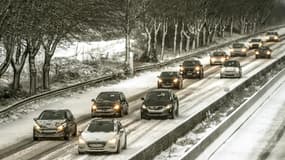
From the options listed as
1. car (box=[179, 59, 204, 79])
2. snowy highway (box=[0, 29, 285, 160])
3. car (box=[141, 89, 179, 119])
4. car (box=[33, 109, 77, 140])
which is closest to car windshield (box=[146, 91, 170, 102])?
car (box=[141, 89, 179, 119])

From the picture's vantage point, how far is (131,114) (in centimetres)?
3997

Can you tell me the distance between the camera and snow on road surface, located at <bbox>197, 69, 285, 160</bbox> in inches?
1134

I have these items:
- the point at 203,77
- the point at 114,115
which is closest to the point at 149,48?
the point at 203,77

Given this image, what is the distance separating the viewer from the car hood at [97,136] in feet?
89.5

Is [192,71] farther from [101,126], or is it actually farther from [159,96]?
[101,126]

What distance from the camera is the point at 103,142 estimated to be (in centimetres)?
2727

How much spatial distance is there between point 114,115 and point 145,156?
14.4 m

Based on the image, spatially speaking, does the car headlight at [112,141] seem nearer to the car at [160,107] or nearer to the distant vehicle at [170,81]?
the car at [160,107]

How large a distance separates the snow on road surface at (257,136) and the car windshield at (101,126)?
161 inches

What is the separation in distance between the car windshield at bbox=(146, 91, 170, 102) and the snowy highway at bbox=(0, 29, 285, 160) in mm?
1383

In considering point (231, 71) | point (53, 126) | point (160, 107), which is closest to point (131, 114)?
point (160, 107)

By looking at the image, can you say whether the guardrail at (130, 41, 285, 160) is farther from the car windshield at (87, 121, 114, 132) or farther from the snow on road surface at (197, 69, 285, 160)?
the car windshield at (87, 121, 114, 132)

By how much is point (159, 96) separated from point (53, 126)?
363 inches

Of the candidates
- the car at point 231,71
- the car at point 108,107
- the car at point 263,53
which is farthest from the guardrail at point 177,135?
the car at point 263,53
